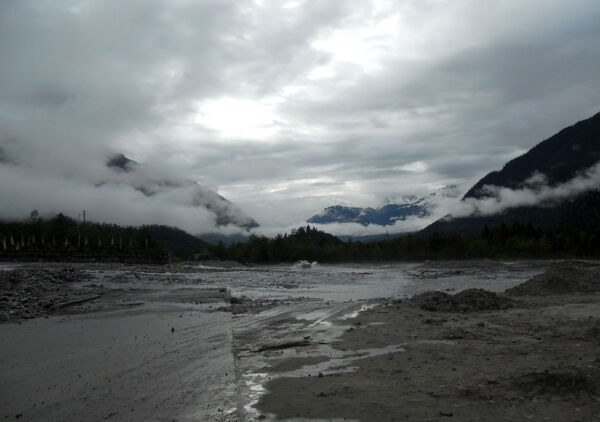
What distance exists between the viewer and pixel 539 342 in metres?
9.16

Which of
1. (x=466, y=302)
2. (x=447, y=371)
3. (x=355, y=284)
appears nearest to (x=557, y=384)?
(x=447, y=371)

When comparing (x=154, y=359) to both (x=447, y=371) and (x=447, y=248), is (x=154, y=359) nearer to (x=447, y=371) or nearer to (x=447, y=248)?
(x=447, y=371)

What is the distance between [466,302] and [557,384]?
8.62 meters

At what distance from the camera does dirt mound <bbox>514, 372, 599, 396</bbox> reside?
19.7 feet

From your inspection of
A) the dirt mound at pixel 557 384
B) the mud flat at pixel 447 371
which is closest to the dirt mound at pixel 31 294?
the mud flat at pixel 447 371

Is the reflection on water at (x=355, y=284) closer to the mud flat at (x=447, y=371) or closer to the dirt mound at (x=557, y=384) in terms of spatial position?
the mud flat at (x=447, y=371)

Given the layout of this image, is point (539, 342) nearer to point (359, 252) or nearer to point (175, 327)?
point (175, 327)

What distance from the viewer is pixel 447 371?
733cm

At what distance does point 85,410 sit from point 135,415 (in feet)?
2.68

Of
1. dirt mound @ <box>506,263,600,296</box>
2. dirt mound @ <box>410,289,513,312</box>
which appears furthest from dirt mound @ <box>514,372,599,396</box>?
dirt mound @ <box>506,263,600,296</box>

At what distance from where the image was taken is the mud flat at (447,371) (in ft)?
18.6

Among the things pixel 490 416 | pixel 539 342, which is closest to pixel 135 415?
pixel 490 416

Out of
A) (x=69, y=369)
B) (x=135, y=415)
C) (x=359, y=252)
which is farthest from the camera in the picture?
(x=359, y=252)

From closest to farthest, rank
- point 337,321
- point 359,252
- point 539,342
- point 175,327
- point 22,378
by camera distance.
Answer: point 22,378 < point 539,342 < point 175,327 < point 337,321 < point 359,252
